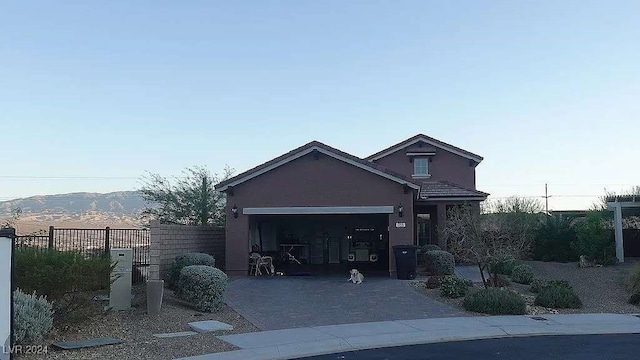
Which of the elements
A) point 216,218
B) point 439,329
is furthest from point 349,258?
point 439,329

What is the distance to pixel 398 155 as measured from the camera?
3216 centimetres

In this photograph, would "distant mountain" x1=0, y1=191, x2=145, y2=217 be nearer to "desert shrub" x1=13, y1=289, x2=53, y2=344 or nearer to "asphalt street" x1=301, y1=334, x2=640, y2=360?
"desert shrub" x1=13, y1=289, x2=53, y2=344

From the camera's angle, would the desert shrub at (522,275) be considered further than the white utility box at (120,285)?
Yes

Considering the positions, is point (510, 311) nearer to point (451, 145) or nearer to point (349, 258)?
point (349, 258)

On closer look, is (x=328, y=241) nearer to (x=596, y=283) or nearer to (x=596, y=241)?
(x=596, y=241)

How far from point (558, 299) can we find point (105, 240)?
1265 centimetres

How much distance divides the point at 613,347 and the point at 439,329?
3.27 meters

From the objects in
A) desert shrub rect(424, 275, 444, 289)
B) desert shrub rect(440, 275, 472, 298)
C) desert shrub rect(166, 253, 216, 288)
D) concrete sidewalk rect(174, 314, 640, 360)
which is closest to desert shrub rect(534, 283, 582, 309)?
concrete sidewalk rect(174, 314, 640, 360)

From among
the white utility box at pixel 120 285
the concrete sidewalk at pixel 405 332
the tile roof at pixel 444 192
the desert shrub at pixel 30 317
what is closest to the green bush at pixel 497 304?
the concrete sidewalk at pixel 405 332

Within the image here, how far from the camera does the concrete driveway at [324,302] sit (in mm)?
13969

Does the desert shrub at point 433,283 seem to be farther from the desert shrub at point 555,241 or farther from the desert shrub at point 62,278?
the desert shrub at point 555,241

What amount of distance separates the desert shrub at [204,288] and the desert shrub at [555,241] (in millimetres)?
18686

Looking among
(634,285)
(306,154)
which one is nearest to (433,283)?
(634,285)

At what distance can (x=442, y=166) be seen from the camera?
32156 millimetres
